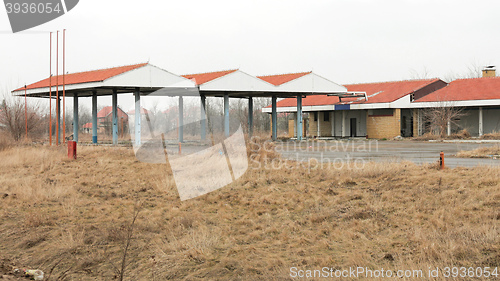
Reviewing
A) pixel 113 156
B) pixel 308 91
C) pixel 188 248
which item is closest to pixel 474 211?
pixel 188 248

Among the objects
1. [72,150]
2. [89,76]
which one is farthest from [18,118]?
[72,150]

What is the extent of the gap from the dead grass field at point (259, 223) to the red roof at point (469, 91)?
100 feet

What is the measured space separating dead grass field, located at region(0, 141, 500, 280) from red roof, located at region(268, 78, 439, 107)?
104 ft

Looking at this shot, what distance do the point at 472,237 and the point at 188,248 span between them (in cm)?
485

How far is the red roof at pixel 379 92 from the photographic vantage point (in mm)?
46375

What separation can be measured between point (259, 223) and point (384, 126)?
36797 mm

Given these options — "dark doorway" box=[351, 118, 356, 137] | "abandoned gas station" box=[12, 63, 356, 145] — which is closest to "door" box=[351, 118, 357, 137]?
"dark doorway" box=[351, 118, 356, 137]

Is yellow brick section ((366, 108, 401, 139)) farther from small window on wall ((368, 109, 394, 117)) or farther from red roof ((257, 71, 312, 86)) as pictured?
red roof ((257, 71, 312, 86))

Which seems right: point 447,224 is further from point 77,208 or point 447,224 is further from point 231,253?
point 77,208

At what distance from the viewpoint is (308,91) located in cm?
3991

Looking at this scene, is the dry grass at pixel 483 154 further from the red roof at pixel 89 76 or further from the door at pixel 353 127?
the door at pixel 353 127

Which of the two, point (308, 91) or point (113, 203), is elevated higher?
point (308, 91)

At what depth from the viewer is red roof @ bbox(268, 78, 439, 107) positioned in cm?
4638

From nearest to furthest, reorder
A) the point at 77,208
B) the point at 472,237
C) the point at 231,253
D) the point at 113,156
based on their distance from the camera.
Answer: the point at 472,237, the point at 231,253, the point at 77,208, the point at 113,156
